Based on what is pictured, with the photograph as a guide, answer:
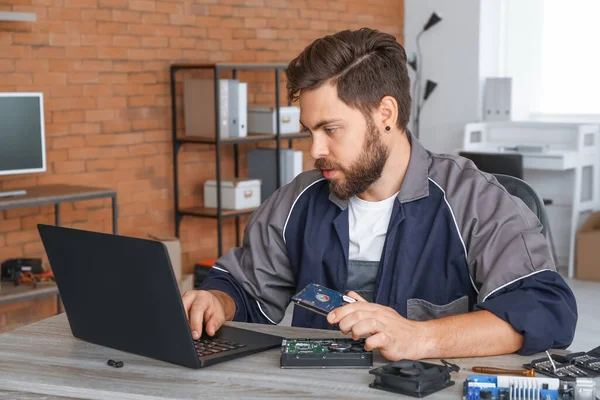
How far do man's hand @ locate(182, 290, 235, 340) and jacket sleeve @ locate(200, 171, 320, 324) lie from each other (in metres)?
0.14

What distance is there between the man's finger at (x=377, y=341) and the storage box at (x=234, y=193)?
11.9 feet

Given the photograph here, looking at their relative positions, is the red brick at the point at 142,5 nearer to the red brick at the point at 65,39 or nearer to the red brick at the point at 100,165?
the red brick at the point at 65,39

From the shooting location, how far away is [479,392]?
1417mm

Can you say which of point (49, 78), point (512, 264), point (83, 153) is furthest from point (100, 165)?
point (512, 264)

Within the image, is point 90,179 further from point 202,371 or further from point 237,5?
point 202,371

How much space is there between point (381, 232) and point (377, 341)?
0.51m

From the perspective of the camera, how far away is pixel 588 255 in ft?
19.1

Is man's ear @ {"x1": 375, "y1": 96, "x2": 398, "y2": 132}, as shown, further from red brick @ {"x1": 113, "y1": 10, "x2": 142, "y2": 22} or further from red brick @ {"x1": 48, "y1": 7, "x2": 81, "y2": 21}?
red brick @ {"x1": 113, "y1": 10, "x2": 142, "y2": 22}

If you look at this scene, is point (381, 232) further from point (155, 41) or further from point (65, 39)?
point (155, 41)

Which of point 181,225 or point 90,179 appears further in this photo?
point 181,225

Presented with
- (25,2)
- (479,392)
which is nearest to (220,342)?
(479,392)

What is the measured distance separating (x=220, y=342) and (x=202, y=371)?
0.17 metres

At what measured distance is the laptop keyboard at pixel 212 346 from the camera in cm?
170

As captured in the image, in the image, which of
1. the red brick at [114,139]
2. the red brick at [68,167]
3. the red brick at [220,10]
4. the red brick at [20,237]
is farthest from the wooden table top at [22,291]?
the red brick at [220,10]
